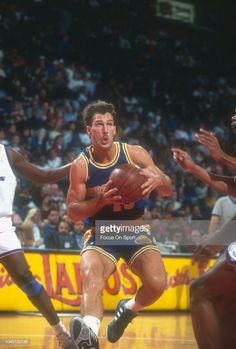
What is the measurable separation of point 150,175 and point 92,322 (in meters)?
1.29

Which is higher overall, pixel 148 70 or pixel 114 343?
pixel 148 70

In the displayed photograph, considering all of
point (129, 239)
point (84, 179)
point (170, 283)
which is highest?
point (84, 179)

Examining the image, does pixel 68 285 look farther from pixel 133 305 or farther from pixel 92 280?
pixel 92 280

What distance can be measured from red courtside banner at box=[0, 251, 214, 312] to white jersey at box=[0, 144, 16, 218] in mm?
4225

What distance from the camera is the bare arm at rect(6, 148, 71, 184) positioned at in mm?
6535

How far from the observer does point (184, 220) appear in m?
13.3

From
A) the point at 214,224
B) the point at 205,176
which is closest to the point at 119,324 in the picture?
the point at 205,176

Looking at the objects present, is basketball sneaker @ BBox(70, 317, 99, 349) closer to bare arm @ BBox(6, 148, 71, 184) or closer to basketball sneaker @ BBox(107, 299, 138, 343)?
basketball sneaker @ BBox(107, 299, 138, 343)

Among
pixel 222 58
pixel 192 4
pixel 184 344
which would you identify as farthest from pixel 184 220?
pixel 192 4

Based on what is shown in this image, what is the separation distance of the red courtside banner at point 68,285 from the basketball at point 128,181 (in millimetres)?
5094

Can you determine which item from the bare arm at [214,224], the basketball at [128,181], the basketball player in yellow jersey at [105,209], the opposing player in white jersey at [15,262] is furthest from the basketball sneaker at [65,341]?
the bare arm at [214,224]

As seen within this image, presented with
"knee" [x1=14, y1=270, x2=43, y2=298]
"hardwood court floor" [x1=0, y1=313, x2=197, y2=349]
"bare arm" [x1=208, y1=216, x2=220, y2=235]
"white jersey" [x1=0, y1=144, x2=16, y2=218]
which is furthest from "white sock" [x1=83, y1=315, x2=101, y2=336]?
"bare arm" [x1=208, y1=216, x2=220, y2=235]

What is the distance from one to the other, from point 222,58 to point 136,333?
16.1 meters

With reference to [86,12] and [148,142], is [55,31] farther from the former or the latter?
[148,142]
